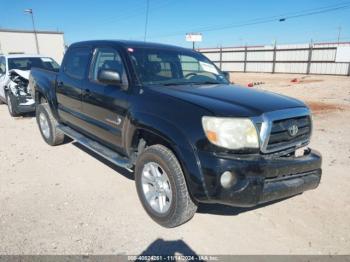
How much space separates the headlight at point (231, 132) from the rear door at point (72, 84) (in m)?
2.51

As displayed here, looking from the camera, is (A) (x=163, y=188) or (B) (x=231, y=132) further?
(A) (x=163, y=188)

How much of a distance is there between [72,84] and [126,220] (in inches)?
97.1

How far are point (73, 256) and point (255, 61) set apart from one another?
104 feet

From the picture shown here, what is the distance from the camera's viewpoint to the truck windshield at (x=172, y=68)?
3.69 meters

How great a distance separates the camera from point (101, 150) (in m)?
4.16

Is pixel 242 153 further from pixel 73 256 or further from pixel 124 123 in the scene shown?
pixel 73 256

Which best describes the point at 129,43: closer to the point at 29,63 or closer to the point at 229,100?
the point at 229,100

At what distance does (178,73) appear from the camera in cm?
405

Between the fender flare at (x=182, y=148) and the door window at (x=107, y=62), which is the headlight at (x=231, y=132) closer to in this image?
the fender flare at (x=182, y=148)

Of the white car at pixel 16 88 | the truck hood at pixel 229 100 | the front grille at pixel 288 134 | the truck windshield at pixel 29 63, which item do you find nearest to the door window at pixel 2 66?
the white car at pixel 16 88

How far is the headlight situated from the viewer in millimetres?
2713

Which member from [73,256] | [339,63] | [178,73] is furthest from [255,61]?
[73,256]

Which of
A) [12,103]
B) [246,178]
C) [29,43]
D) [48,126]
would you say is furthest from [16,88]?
[29,43]

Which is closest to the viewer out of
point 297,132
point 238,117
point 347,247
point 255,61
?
point 238,117
